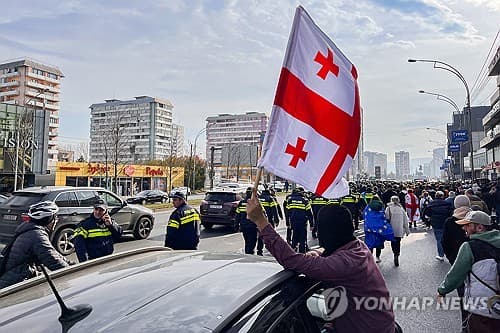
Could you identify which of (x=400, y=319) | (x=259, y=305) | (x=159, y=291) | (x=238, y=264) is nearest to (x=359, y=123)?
(x=238, y=264)

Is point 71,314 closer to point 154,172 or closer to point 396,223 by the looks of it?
point 396,223

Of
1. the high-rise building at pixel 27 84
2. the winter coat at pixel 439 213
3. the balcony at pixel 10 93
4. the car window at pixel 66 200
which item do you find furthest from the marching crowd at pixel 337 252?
the balcony at pixel 10 93

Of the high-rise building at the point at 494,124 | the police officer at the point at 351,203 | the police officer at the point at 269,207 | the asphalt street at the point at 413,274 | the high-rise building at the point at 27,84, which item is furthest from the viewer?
the high-rise building at the point at 27,84

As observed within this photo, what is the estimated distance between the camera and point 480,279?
363cm

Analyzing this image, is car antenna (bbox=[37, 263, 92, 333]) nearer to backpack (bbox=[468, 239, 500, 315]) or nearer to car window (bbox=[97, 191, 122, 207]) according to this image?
backpack (bbox=[468, 239, 500, 315])

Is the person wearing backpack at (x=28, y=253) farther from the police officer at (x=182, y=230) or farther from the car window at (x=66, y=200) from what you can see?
the car window at (x=66, y=200)

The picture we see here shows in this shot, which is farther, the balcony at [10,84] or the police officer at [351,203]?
the balcony at [10,84]

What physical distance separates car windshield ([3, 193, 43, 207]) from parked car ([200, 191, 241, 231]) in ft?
21.2

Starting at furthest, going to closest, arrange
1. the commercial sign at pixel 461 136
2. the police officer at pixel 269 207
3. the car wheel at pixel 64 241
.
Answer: the commercial sign at pixel 461 136 < the police officer at pixel 269 207 < the car wheel at pixel 64 241

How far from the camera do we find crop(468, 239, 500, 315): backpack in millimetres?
3520

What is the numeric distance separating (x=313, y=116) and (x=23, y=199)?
10.6m

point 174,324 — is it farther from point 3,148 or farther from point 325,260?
point 3,148

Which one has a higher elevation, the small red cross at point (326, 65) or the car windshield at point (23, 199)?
the small red cross at point (326, 65)

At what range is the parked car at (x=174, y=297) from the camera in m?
1.61
